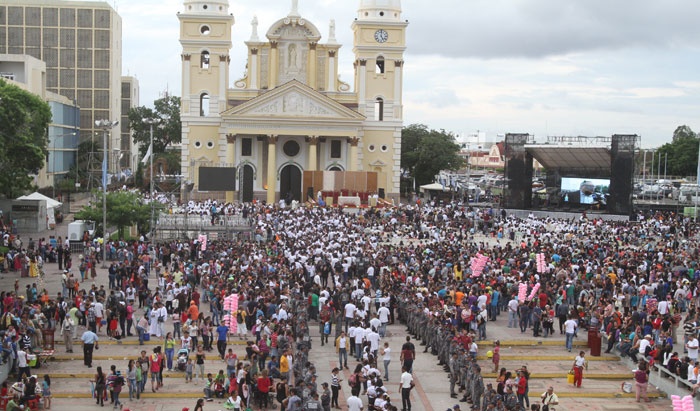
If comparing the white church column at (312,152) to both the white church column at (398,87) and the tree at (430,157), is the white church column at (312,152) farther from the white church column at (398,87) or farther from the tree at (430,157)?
the tree at (430,157)

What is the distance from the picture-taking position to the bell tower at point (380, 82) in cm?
6706

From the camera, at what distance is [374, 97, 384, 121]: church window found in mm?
67750

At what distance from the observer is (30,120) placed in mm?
49438

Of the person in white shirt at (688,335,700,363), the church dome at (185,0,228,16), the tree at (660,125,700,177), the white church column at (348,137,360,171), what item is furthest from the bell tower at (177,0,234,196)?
the tree at (660,125,700,177)

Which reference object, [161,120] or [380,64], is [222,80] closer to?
[380,64]

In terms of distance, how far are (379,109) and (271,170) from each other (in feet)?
33.0

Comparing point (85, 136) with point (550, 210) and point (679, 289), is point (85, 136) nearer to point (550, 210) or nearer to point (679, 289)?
point (550, 210)

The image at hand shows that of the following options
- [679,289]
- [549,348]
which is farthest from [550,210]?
[549,348]

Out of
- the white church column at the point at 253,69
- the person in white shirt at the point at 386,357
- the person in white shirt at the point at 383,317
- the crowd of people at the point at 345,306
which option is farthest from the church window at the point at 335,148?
the person in white shirt at the point at 386,357

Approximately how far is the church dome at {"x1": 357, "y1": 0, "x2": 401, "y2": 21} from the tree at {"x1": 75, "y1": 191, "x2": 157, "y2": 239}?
2894 centimetres

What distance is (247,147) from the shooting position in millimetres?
65938

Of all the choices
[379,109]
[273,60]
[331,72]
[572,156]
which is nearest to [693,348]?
[572,156]

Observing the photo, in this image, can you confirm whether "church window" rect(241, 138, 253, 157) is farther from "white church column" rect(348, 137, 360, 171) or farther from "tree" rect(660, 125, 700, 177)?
"tree" rect(660, 125, 700, 177)

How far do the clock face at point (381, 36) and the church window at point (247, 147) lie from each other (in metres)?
12.2
